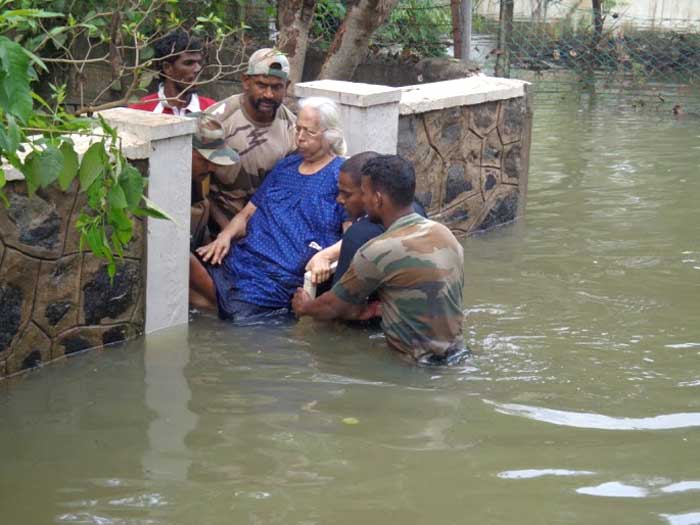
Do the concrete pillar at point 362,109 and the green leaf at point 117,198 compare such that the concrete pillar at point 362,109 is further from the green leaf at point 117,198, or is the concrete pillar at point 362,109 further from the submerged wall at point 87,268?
the green leaf at point 117,198

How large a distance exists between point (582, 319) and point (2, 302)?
318 centimetres

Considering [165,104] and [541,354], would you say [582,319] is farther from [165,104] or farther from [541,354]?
[165,104]

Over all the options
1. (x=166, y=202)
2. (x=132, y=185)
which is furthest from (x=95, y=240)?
(x=166, y=202)

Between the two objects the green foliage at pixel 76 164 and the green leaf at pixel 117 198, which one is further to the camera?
the green leaf at pixel 117 198

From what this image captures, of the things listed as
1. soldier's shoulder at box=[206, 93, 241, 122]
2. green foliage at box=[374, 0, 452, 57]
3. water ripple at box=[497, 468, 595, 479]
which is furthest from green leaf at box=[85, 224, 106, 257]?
green foliage at box=[374, 0, 452, 57]

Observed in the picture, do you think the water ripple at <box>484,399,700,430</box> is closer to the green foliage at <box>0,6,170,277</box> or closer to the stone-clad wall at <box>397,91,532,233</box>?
the green foliage at <box>0,6,170,277</box>

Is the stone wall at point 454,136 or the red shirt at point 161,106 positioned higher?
the red shirt at point 161,106

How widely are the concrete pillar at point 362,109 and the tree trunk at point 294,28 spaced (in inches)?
79.3

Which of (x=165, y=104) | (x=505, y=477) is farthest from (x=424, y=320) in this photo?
(x=165, y=104)

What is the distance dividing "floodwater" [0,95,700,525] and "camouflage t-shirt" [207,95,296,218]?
0.84m

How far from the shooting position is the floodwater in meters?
4.35

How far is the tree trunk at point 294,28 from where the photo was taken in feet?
31.2

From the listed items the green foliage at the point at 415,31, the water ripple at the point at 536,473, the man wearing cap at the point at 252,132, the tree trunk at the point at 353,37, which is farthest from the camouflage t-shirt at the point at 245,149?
the green foliage at the point at 415,31

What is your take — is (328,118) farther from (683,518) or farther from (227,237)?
(683,518)
